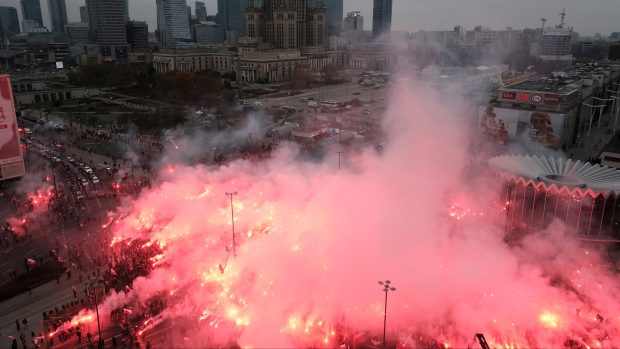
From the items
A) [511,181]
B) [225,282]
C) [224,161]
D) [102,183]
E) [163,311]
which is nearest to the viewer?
[163,311]

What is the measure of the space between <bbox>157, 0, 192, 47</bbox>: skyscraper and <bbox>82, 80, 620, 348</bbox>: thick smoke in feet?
418

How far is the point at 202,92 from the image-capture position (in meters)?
41.8

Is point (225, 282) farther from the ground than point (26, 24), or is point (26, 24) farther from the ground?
A: point (26, 24)

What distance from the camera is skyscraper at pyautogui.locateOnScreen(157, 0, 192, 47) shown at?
13688cm

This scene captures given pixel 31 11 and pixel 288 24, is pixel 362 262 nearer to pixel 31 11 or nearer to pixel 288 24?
pixel 288 24

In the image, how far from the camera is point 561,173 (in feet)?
57.4

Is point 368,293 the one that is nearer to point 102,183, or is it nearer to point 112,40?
point 102,183

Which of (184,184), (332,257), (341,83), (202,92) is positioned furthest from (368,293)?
(341,83)

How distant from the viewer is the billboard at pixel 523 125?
91.6 ft

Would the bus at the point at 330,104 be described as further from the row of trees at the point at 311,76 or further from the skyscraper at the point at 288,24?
the skyscraper at the point at 288,24

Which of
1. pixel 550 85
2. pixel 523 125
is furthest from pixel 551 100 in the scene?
pixel 550 85

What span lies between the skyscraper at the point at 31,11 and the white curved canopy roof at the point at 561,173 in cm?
19802

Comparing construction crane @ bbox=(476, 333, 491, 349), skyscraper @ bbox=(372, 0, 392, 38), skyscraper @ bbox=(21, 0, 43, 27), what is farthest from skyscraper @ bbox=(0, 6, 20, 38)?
construction crane @ bbox=(476, 333, 491, 349)

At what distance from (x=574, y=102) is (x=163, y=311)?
29.0m
